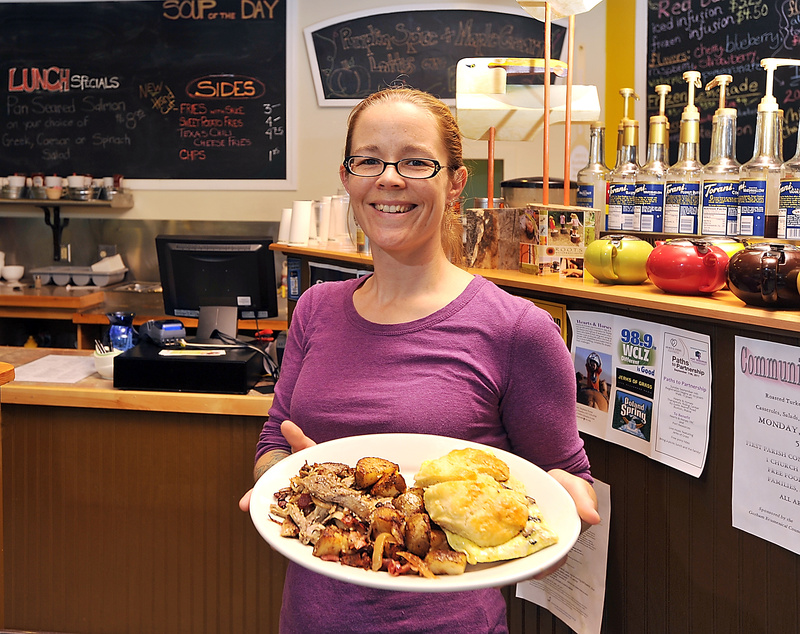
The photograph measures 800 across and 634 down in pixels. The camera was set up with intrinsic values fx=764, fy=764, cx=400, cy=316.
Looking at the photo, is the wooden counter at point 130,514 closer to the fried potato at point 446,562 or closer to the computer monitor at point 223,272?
the computer monitor at point 223,272

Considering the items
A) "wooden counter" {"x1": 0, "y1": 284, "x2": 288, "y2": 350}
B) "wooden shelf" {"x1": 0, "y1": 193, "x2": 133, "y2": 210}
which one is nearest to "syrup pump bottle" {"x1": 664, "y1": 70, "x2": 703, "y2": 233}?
"wooden counter" {"x1": 0, "y1": 284, "x2": 288, "y2": 350}

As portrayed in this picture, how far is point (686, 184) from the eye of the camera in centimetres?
165

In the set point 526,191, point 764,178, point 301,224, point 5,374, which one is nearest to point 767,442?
point 764,178

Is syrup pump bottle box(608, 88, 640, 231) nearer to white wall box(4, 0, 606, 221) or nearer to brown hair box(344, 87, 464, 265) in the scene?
brown hair box(344, 87, 464, 265)

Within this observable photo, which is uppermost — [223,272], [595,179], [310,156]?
[310,156]

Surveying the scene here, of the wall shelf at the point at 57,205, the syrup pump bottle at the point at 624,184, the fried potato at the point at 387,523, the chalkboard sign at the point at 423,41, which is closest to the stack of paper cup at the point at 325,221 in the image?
the syrup pump bottle at the point at 624,184

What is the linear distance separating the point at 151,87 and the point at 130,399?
123 inches

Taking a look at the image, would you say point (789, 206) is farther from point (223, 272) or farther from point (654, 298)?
point (223, 272)

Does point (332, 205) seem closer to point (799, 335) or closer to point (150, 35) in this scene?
point (799, 335)

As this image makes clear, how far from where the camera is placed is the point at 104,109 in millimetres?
4844

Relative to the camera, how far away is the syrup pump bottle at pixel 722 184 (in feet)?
4.99

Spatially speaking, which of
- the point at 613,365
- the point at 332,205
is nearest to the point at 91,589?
the point at 332,205

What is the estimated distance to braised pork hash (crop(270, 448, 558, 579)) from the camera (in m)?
0.86

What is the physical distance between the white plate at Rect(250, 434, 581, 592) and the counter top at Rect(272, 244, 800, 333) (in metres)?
0.44
